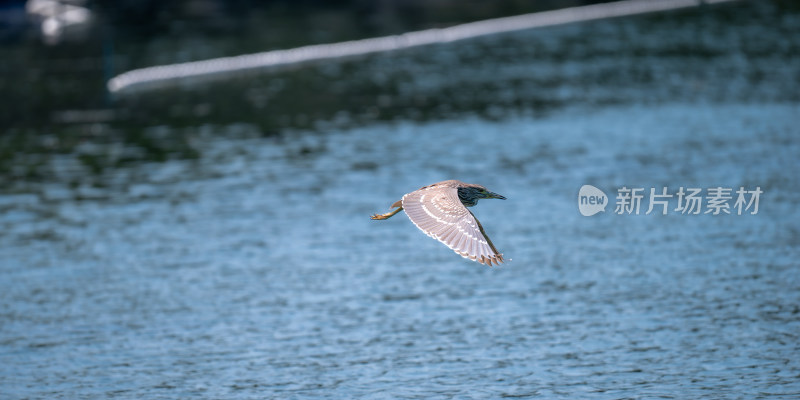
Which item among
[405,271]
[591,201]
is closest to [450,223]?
[405,271]

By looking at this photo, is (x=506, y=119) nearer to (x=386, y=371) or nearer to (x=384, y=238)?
(x=384, y=238)

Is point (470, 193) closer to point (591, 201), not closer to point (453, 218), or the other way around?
point (453, 218)

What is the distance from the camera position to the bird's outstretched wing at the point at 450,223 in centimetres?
1091

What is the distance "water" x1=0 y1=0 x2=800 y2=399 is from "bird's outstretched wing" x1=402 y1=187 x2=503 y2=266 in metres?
4.00

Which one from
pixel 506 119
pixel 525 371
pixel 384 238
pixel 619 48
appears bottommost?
pixel 525 371

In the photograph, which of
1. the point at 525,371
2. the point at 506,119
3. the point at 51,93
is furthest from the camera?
the point at 51,93

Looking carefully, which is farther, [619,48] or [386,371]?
[619,48]

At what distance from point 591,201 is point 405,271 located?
590cm

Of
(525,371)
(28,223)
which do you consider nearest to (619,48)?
(28,223)

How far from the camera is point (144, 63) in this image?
4600 cm

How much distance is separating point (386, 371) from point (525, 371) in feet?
6.51

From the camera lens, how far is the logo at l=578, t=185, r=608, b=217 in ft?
81.6

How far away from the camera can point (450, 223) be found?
38.0 feet

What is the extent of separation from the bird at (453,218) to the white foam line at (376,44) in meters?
30.5
